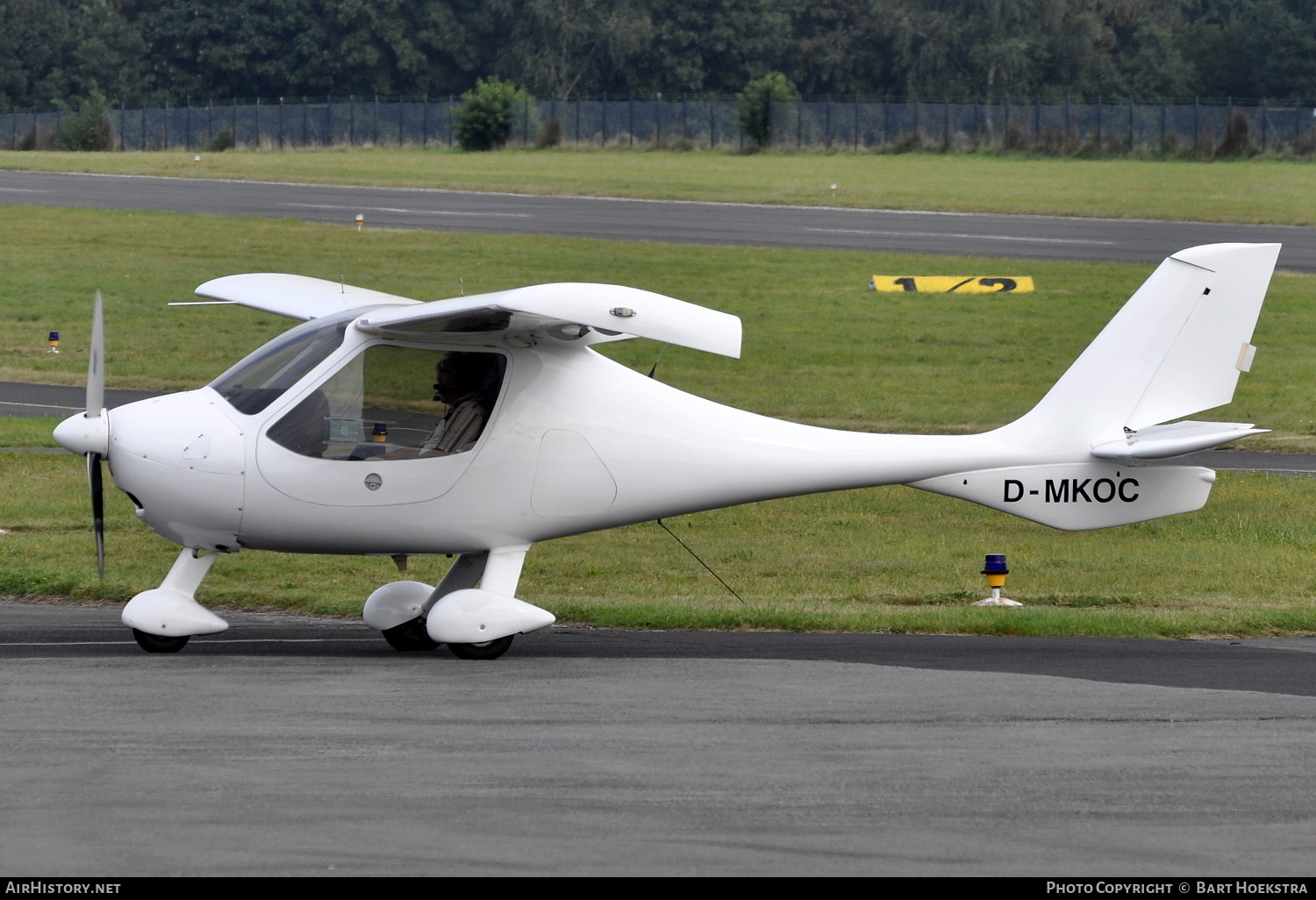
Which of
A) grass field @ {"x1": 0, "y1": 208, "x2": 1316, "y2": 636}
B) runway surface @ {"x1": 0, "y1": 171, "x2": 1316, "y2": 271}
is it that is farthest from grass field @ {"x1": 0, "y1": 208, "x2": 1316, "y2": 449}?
runway surface @ {"x1": 0, "y1": 171, "x2": 1316, "y2": 271}

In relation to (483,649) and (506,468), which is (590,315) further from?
(483,649)

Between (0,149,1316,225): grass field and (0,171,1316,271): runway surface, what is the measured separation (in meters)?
1.82

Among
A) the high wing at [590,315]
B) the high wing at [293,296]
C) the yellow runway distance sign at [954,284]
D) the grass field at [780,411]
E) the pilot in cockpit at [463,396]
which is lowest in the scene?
the grass field at [780,411]

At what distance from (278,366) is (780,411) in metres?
13.5

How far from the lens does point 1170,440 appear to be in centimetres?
1035

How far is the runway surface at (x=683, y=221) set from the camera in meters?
37.2

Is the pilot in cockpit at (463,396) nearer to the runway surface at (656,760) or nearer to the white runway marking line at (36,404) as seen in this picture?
the runway surface at (656,760)

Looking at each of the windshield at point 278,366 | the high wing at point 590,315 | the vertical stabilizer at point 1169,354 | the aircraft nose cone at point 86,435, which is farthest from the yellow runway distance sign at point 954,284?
the aircraft nose cone at point 86,435

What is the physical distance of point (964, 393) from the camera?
78.9 feet

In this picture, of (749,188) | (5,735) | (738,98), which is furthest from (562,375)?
(738,98)

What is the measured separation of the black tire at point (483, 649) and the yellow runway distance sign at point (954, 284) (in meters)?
23.4

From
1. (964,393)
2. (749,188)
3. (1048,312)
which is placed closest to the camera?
(964,393)
